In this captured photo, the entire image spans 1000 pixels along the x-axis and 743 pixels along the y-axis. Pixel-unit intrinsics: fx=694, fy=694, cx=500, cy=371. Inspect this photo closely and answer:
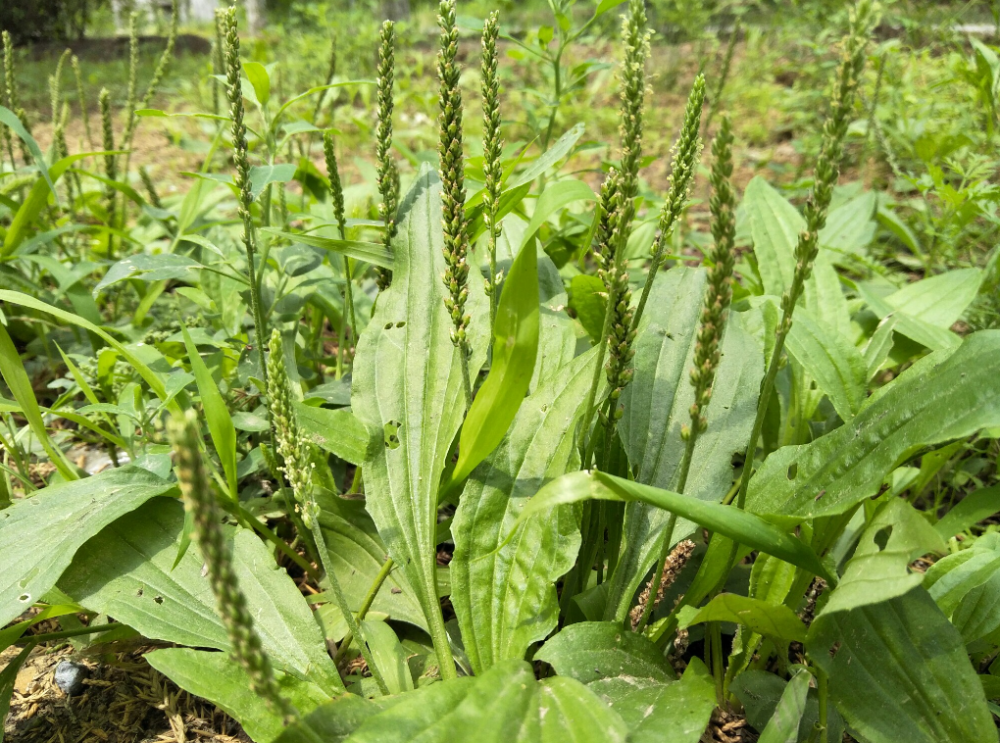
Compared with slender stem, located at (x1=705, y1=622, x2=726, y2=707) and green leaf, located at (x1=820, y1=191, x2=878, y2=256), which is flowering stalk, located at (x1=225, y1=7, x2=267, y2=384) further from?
green leaf, located at (x1=820, y1=191, x2=878, y2=256)

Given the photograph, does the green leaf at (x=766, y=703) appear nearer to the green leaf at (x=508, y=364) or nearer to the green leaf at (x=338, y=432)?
the green leaf at (x=508, y=364)

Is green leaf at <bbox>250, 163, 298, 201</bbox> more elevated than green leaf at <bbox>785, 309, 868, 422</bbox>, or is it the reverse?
green leaf at <bbox>250, 163, 298, 201</bbox>

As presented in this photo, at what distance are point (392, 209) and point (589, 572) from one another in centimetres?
97

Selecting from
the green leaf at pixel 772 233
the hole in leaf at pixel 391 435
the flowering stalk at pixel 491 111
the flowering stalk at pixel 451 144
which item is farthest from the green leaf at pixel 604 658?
the green leaf at pixel 772 233

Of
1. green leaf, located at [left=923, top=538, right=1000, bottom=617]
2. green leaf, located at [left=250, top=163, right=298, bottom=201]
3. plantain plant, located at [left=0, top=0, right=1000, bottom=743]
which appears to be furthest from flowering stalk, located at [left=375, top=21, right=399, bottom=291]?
green leaf, located at [left=923, top=538, right=1000, bottom=617]

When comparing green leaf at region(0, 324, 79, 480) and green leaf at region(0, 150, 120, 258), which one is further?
green leaf at region(0, 150, 120, 258)

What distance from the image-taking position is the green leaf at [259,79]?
1896 millimetres

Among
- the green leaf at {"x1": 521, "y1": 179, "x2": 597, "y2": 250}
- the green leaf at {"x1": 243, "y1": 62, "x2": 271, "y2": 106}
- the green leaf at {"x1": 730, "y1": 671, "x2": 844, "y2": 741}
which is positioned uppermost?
the green leaf at {"x1": 243, "y1": 62, "x2": 271, "y2": 106}

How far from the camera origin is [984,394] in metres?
1.14

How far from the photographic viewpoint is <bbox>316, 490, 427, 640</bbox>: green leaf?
1.61m

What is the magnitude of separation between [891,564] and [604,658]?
495 millimetres

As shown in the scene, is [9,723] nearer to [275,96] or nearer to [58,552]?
[58,552]

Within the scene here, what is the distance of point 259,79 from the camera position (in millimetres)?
1940

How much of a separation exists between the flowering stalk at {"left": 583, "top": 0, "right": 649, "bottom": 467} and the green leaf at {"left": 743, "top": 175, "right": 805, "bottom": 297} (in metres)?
1.02
